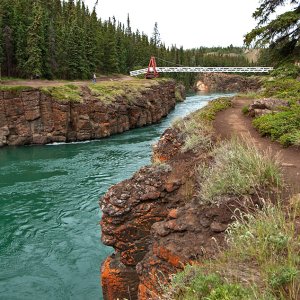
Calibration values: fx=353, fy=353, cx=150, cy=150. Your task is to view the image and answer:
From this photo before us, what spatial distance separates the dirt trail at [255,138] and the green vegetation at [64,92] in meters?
23.1

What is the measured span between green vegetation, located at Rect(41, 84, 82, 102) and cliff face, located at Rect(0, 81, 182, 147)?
1.53 ft

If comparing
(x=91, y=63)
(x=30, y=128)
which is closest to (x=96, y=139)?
(x=30, y=128)

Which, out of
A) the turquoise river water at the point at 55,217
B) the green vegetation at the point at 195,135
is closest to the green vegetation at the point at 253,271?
the green vegetation at the point at 195,135

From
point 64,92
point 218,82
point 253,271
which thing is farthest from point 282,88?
point 218,82

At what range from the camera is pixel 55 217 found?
1825 cm

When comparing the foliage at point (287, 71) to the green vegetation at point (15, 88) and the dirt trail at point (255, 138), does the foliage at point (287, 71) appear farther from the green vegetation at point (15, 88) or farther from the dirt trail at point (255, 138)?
the green vegetation at point (15, 88)

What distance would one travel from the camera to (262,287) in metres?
3.91

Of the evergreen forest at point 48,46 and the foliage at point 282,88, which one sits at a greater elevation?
the evergreen forest at point 48,46

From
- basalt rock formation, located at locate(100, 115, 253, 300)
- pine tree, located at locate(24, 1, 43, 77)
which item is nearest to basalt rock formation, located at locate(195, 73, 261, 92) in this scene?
pine tree, located at locate(24, 1, 43, 77)

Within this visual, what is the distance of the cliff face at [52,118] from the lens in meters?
37.3

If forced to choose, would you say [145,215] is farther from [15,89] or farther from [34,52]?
[34,52]

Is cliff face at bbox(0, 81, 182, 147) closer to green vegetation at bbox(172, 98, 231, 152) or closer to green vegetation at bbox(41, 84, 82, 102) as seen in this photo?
green vegetation at bbox(41, 84, 82, 102)

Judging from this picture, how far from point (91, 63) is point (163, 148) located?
50206 mm

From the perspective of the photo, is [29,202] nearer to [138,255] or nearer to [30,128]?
[138,255]
